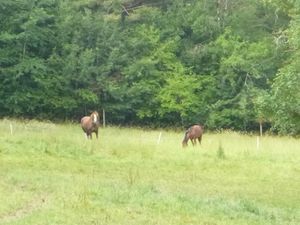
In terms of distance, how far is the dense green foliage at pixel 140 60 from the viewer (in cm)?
3819

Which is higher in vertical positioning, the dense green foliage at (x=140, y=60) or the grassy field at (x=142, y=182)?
the dense green foliage at (x=140, y=60)

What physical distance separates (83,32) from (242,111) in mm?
10821

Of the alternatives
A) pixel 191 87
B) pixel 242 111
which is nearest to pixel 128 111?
pixel 191 87

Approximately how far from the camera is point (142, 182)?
52.7 feet

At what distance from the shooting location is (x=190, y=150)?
23516mm

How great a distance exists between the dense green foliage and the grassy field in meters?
9.96

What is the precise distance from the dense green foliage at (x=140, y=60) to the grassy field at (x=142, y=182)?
996cm

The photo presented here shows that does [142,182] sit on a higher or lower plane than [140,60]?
lower

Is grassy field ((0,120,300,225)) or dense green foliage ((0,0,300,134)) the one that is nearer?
grassy field ((0,120,300,225))

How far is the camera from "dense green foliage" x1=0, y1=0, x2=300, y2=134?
38.2 meters

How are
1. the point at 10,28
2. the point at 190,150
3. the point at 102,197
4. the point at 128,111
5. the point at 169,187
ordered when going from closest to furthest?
the point at 102,197
the point at 169,187
the point at 190,150
the point at 10,28
the point at 128,111

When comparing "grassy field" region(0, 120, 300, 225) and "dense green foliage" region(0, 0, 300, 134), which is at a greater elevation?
"dense green foliage" region(0, 0, 300, 134)

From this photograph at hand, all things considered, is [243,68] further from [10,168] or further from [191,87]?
[10,168]

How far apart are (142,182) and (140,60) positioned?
25100mm
